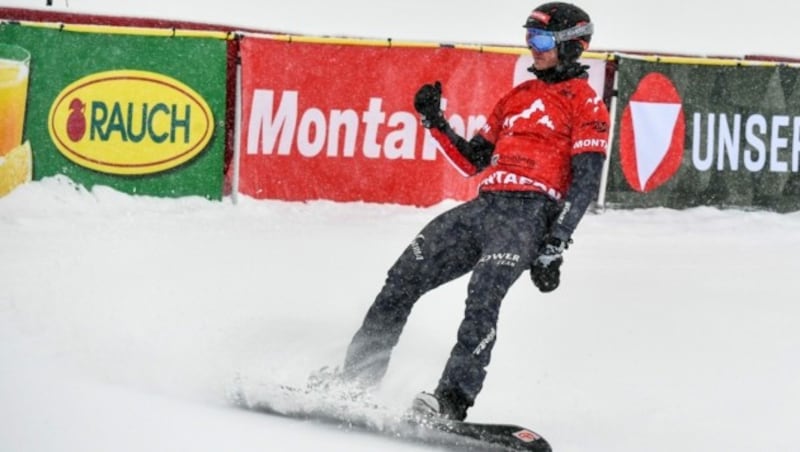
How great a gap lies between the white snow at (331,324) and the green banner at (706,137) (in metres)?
0.24

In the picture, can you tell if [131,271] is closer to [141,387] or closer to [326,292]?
[326,292]

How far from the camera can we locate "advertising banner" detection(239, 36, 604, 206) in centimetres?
1123

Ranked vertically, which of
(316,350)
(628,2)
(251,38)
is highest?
(628,2)

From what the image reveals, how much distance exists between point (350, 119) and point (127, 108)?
2.19 m

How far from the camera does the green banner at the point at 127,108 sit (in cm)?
1079

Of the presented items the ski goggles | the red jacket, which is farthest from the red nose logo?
the ski goggles

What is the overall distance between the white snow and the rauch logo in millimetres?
406

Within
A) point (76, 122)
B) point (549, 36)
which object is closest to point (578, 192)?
point (549, 36)

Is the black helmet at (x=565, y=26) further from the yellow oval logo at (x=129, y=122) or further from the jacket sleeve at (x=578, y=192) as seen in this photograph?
the yellow oval logo at (x=129, y=122)

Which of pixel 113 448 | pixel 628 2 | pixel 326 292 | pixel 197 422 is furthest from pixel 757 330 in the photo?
pixel 628 2

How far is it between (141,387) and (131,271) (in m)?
3.19

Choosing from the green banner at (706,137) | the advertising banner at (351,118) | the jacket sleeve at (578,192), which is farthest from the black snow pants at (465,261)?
the green banner at (706,137)

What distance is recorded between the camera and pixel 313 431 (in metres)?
4.64

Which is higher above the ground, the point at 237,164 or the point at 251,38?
the point at 251,38
